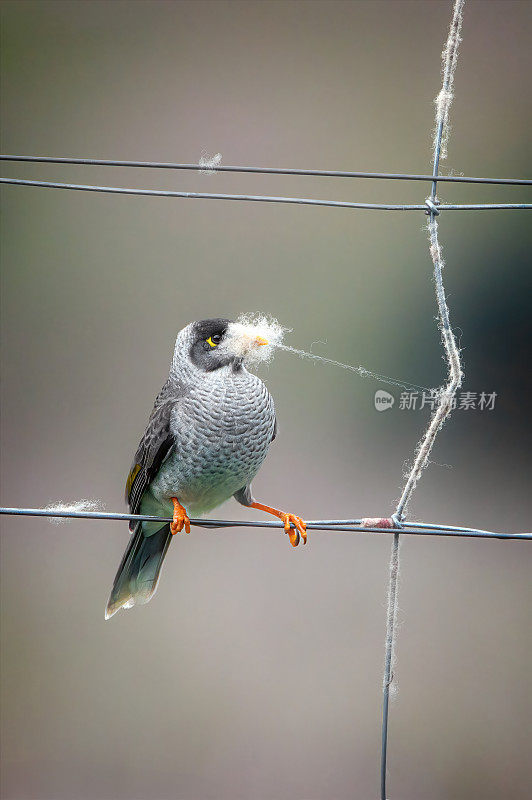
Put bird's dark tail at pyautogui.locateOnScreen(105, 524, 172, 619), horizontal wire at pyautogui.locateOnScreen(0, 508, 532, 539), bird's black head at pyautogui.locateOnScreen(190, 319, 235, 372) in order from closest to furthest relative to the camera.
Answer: horizontal wire at pyautogui.locateOnScreen(0, 508, 532, 539), bird's black head at pyautogui.locateOnScreen(190, 319, 235, 372), bird's dark tail at pyautogui.locateOnScreen(105, 524, 172, 619)

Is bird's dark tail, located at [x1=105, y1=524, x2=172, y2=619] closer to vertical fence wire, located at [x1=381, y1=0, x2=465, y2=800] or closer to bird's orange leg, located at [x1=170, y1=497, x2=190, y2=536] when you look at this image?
bird's orange leg, located at [x1=170, y1=497, x2=190, y2=536]

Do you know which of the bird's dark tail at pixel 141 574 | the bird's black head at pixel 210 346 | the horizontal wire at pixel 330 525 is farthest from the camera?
the bird's dark tail at pixel 141 574

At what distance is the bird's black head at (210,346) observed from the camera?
1027mm

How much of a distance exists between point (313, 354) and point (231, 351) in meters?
0.15

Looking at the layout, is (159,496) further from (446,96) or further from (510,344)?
(510,344)

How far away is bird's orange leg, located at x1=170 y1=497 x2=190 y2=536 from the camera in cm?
111

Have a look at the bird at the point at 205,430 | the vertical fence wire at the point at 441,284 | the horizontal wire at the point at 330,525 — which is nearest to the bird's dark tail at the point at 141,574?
the bird at the point at 205,430

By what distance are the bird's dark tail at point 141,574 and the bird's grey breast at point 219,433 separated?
0.56 feet

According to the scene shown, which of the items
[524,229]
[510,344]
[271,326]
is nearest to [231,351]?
[271,326]

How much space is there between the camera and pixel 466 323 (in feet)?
5.01

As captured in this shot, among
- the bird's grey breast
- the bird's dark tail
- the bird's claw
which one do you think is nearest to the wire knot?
the bird's grey breast

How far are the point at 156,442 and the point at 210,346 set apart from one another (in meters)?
0.17

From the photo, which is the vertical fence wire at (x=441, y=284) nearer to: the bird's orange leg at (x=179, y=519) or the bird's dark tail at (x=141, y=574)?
the bird's orange leg at (x=179, y=519)

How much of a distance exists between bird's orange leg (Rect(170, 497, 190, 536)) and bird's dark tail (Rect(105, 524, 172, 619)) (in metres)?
0.13
